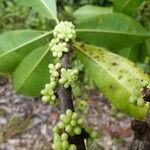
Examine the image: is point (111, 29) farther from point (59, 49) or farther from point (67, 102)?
point (67, 102)

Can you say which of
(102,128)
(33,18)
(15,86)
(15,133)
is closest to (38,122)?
(15,133)

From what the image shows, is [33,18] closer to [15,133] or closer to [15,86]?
[15,133]

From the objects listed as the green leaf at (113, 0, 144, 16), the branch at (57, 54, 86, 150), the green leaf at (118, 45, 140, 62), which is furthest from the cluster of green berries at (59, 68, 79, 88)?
the green leaf at (118, 45, 140, 62)

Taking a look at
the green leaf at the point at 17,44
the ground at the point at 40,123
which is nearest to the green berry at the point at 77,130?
the green leaf at the point at 17,44

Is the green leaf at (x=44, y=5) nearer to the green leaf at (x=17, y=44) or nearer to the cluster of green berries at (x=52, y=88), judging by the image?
the green leaf at (x=17, y=44)

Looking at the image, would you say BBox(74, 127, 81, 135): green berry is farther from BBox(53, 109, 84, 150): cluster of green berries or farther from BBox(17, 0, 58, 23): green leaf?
BBox(17, 0, 58, 23): green leaf

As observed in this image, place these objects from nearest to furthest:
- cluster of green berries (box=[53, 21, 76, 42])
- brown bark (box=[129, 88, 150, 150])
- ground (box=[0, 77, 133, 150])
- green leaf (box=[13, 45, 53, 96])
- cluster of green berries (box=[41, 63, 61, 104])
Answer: brown bark (box=[129, 88, 150, 150])
cluster of green berries (box=[41, 63, 61, 104])
cluster of green berries (box=[53, 21, 76, 42])
green leaf (box=[13, 45, 53, 96])
ground (box=[0, 77, 133, 150])
